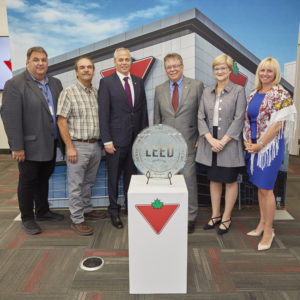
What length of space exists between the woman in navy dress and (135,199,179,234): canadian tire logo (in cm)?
91

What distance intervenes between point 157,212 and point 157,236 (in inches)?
5.9

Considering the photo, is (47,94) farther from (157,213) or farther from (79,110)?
(157,213)

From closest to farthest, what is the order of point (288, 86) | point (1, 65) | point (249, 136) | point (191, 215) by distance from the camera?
point (249, 136)
point (191, 215)
point (288, 86)
point (1, 65)

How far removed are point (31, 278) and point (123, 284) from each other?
2.03ft

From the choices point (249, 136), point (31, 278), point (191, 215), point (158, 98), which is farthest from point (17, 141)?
point (249, 136)

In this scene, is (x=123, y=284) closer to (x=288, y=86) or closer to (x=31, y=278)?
(x=31, y=278)

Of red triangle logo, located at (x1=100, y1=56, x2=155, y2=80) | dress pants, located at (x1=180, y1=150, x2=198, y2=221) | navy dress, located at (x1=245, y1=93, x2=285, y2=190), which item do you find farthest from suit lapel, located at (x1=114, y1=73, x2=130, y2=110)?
navy dress, located at (x1=245, y1=93, x2=285, y2=190)

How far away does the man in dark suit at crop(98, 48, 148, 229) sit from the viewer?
2.20 meters

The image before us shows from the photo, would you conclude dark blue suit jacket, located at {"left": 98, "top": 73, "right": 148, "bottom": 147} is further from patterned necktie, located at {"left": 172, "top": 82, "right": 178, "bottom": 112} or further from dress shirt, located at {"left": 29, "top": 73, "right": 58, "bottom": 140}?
dress shirt, located at {"left": 29, "top": 73, "right": 58, "bottom": 140}

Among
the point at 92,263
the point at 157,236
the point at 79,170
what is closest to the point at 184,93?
the point at 79,170

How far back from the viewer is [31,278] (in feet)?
5.60

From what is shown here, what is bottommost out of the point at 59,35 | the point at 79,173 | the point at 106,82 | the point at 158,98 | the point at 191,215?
the point at 191,215

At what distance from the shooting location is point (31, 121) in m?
2.16

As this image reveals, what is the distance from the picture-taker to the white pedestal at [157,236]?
55.2 inches
